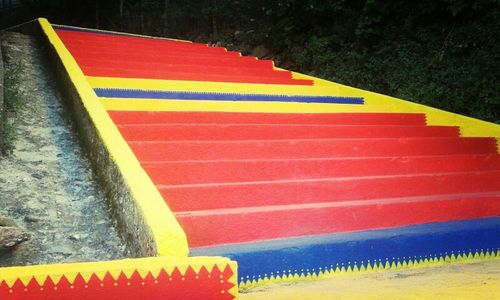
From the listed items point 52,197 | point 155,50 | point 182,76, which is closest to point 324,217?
point 52,197

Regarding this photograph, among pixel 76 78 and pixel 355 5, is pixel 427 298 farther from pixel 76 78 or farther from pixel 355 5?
pixel 355 5

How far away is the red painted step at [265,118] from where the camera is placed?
13.2 ft

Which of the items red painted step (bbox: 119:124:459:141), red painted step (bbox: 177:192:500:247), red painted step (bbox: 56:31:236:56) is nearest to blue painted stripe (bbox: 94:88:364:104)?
red painted step (bbox: 119:124:459:141)

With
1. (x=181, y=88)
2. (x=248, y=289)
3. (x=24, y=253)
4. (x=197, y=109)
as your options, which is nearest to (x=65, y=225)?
(x=24, y=253)

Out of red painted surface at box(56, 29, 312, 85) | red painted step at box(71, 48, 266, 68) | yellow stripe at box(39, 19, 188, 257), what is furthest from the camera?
red painted step at box(71, 48, 266, 68)

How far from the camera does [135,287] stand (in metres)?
1.68

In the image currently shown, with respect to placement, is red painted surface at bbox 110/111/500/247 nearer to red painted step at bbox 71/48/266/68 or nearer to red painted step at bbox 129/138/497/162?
red painted step at bbox 129/138/497/162

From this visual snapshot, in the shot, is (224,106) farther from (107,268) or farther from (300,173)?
(107,268)

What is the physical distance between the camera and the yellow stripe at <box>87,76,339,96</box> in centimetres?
490

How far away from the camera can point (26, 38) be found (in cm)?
747

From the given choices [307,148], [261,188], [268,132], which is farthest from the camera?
[268,132]

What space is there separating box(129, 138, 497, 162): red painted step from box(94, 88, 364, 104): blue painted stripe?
1.46 metres

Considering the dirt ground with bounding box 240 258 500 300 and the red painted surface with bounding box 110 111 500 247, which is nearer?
the dirt ground with bounding box 240 258 500 300

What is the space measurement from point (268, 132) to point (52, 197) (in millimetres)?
1771
